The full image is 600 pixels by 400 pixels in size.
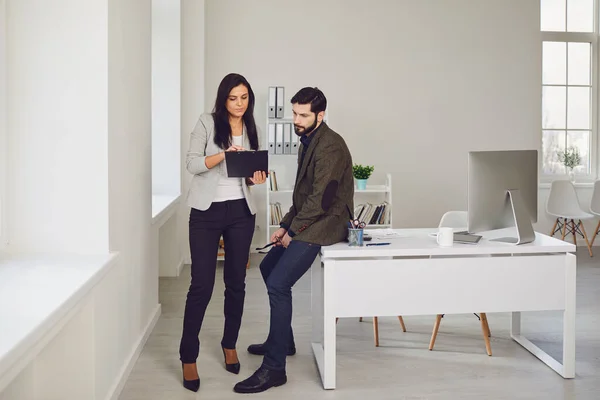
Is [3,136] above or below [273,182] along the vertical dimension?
above

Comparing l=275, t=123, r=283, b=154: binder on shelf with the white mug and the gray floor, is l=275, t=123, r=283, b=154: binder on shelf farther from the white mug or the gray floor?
the white mug

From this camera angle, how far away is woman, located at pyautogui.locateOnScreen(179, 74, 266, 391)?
121 inches

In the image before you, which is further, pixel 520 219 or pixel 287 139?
pixel 287 139

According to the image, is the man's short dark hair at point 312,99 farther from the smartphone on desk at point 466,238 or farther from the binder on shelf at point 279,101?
the binder on shelf at point 279,101

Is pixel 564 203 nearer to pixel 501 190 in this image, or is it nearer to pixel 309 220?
pixel 501 190

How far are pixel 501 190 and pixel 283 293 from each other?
4.27 ft

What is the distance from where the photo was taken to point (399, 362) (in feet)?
11.2

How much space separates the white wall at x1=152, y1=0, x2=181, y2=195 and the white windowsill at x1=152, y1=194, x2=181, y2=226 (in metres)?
0.27

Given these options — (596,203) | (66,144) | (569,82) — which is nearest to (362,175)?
(596,203)

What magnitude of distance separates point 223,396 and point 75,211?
110 cm

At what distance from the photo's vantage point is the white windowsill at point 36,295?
1.57 meters

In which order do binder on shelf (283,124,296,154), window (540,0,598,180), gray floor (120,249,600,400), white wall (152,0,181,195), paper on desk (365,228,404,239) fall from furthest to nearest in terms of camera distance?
window (540,0,598,180) < binder on shelf (283,124,296,154) < white wall (152,0,181,195) < paper on desk (365,228,404,239) < gray floor (120,249,600,400)

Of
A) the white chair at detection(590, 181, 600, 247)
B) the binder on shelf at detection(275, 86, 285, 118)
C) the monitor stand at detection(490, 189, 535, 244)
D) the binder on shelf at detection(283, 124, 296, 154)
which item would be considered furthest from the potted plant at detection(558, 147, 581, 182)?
the monitor stand at detection(490, 189, 535, 244)

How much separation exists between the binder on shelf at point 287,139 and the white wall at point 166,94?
1147 mm
